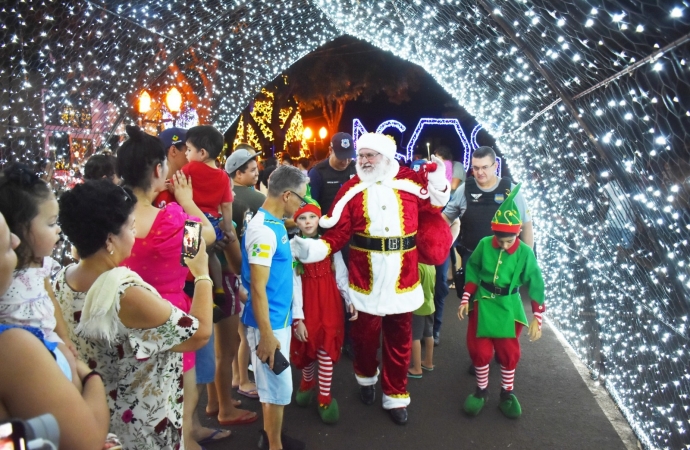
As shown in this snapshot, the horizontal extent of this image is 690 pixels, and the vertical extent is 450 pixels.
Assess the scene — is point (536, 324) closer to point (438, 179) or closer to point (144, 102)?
point (438, 179)

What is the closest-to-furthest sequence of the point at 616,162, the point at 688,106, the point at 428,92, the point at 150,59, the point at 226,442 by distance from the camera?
the point at 688,106, the point at 616,162, the point at 226,442, the point at 150,59, the point at 428,92

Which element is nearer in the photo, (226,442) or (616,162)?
(616,162)

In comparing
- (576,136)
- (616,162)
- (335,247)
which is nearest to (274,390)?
(335,247)

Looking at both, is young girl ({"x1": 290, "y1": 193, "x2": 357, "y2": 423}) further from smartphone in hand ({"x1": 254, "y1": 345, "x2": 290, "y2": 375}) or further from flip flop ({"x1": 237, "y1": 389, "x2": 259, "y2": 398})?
smartphone in hand ({"x1": 254, "y1": 345, "x2": 290, "y2": 375})

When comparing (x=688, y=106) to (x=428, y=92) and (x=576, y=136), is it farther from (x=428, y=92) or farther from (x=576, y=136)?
(x=428, y=92)

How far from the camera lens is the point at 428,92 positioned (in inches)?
1003

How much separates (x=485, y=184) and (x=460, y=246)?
0.71 m

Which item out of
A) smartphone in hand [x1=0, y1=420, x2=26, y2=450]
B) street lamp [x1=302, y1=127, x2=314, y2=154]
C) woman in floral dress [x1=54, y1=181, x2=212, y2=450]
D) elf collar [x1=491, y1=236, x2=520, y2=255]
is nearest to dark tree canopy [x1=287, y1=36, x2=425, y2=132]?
street lamp [x1=302, y1=127, x2=314, y2=154]

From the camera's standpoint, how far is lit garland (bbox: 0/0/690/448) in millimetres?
2186

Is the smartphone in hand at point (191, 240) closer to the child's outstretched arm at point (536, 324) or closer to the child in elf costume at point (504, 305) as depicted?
the child in elf costume at point (504, 305)

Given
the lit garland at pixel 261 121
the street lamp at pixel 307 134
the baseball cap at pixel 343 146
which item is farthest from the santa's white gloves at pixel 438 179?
the street lamp at pixel 307 134

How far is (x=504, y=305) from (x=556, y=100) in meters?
1.68

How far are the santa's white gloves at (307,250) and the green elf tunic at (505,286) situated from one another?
1336mm

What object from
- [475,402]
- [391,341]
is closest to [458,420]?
[475,402]
